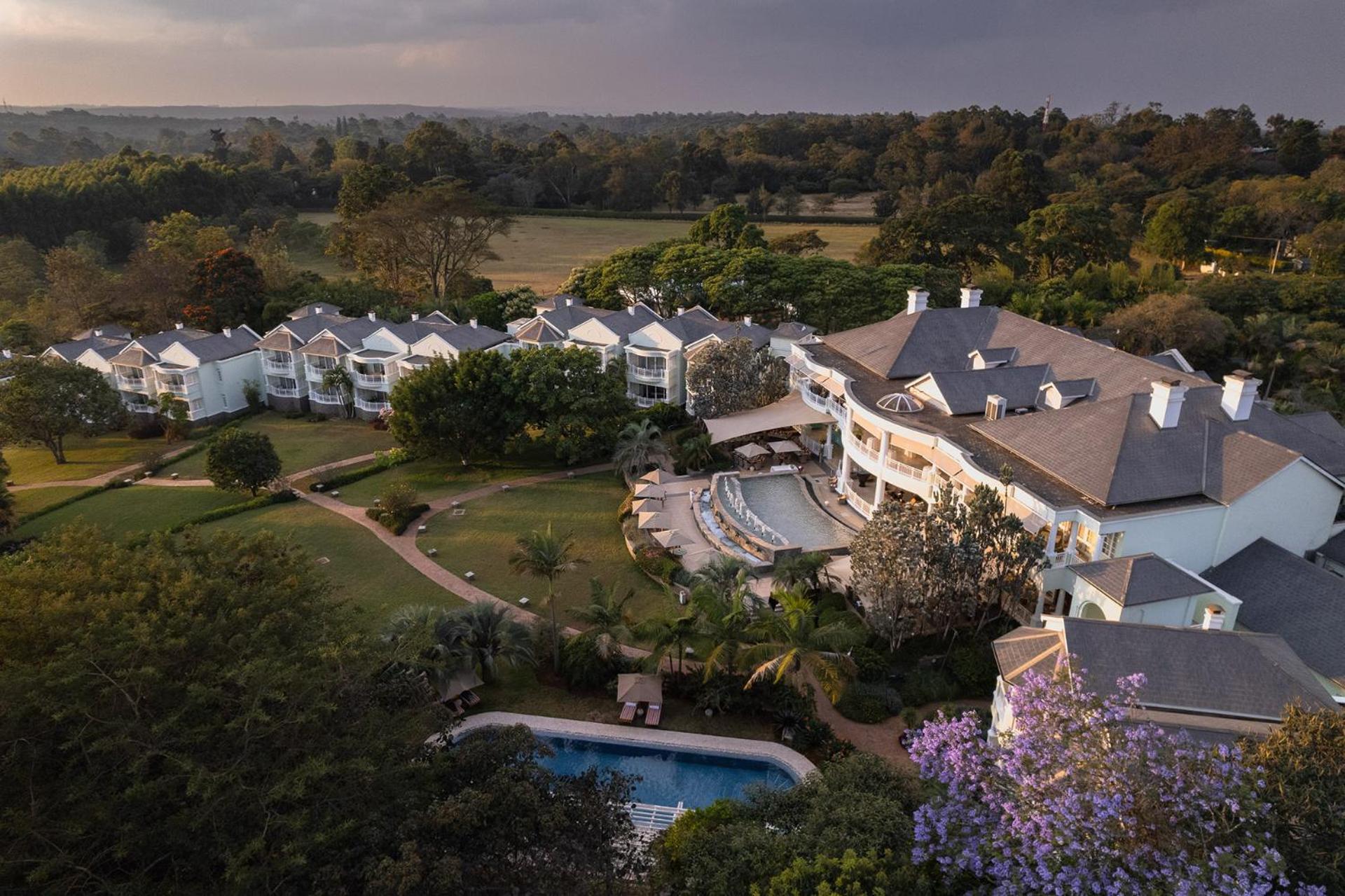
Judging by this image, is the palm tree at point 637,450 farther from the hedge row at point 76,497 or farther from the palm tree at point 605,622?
the hedge row at point 76,497

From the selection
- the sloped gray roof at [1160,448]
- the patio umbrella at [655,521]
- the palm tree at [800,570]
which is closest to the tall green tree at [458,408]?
the patio umbrella at [655,521]

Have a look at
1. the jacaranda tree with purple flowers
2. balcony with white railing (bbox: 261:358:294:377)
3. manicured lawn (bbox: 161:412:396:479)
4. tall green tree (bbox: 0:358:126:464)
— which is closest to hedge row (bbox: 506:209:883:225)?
balcony with white railing (bbox: 261:358:294:377)

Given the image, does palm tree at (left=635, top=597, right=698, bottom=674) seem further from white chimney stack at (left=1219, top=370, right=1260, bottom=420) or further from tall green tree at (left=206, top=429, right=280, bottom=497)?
tall green tree at (left=206, top=429, right=280, bottom=497)

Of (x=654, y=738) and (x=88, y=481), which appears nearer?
(x=654, y=738)

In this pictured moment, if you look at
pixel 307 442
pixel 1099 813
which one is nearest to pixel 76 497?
pixel 307 442

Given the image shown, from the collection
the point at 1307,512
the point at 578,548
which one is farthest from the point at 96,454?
the point at 1307,512

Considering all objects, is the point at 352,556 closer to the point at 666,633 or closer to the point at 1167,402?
the point at 666,633
